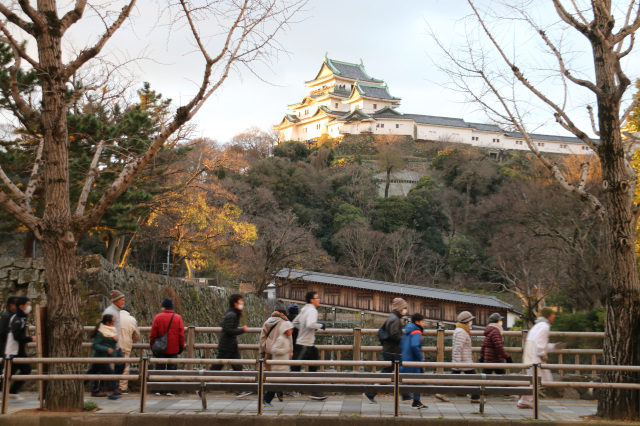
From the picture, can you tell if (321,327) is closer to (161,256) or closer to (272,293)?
(272,293)

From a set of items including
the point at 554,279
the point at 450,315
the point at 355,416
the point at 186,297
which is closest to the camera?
the point at 355,416

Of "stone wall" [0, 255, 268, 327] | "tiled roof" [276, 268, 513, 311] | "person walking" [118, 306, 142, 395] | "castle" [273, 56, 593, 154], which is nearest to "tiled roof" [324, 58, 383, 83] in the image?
"castle" [273, 56, 593, 154]

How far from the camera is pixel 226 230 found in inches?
1159

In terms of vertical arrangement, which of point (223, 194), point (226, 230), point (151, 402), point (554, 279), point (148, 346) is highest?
point (223, 194)

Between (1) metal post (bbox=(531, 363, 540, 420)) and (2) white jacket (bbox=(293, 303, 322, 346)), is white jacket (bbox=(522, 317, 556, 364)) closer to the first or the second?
(1) metal post (bbox=(531, 363, 540, 420))

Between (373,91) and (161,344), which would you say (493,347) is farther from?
(373,91)

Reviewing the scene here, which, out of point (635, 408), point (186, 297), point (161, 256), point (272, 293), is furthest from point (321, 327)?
point (161, 256)

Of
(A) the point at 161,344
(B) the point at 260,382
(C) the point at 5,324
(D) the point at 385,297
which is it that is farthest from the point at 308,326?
(D) the point at 385,297

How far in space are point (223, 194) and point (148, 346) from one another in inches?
923

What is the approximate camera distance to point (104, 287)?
11406mm

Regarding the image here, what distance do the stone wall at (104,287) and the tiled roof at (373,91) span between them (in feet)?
207

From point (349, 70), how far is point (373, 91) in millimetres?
7723

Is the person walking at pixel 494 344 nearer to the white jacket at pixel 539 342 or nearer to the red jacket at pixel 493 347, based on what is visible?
the red jacket at pixel 493 347

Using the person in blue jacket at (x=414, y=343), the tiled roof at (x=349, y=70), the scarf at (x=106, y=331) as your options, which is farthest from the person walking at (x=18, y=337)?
the tiled roof at (x=349, y=70)
